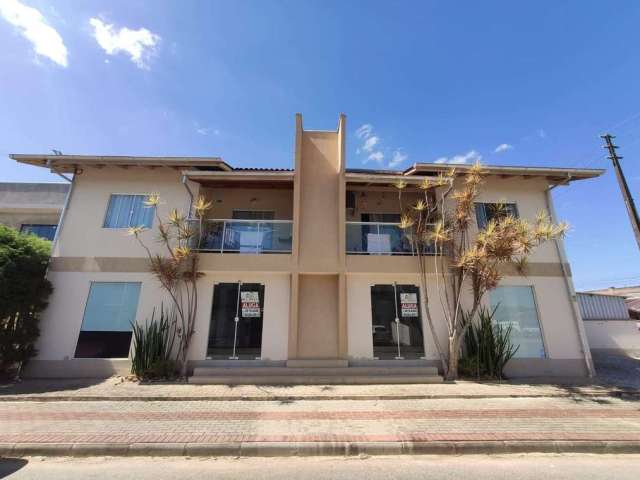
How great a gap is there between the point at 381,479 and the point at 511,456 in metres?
2.52

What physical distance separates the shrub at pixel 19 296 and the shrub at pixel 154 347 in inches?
119

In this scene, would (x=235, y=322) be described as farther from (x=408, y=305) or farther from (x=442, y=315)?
(x=442, y=315)

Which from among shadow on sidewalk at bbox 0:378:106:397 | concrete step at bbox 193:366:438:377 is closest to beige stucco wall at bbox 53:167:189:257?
shadow on sidewalk at bbox 0:378:106:397

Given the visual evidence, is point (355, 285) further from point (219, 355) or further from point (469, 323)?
point (219, 355)

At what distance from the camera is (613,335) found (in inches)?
512

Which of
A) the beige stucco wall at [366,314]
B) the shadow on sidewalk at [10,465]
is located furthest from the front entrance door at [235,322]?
the shadow on sidewalk at [10,465]

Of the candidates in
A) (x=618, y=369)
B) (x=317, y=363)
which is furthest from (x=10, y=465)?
(x=618, y=369)

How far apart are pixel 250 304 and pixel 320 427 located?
17.4 feet

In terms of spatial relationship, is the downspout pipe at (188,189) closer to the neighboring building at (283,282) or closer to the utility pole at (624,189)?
the neighboring building at (283,282)

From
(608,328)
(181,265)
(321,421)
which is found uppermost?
(181,265)

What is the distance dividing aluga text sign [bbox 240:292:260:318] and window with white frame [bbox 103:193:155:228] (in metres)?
4.42

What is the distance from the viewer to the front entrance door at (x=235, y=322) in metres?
9.77

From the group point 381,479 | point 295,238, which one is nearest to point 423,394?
point 381,479

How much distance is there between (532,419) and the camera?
609 centimetres
